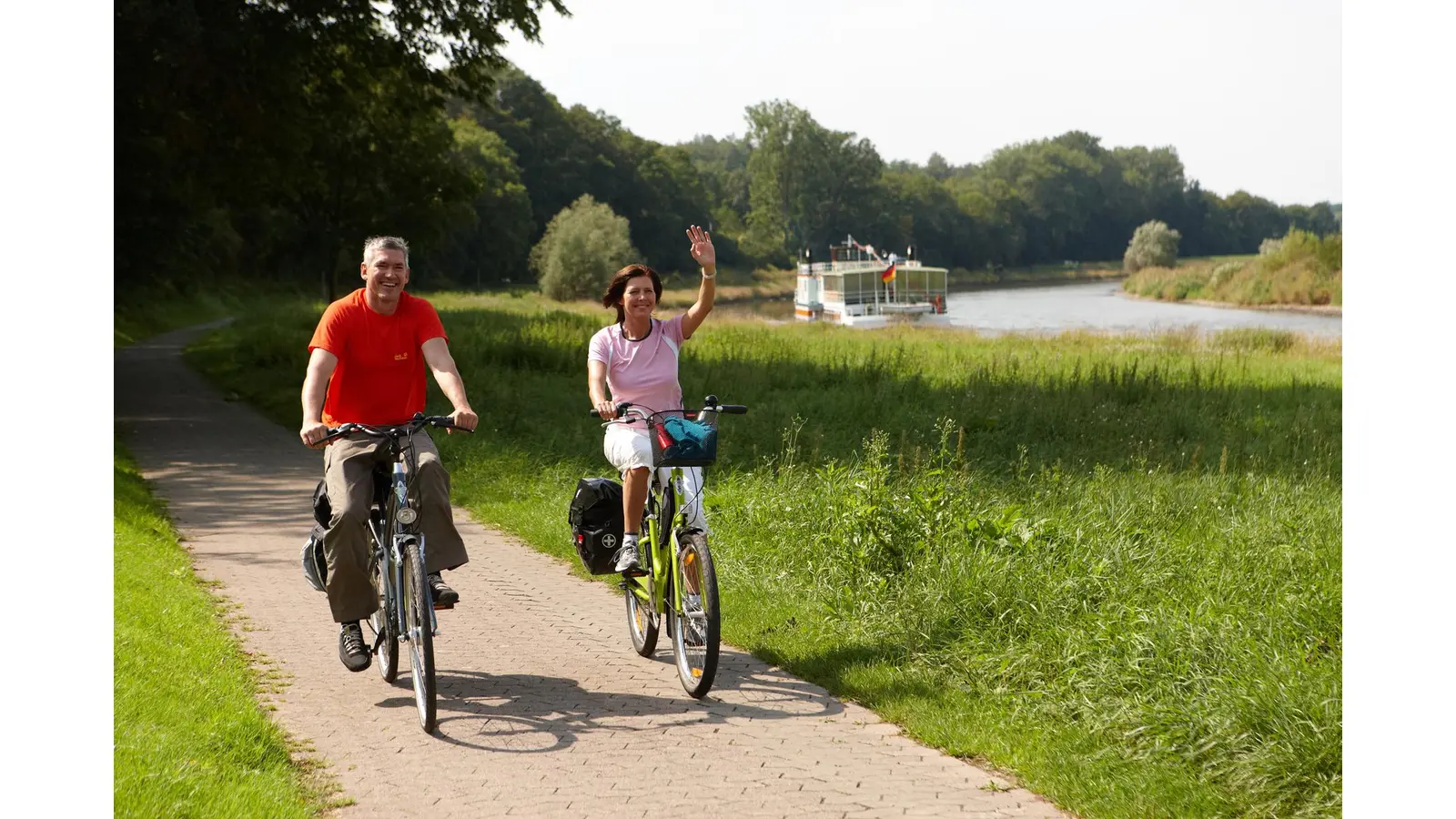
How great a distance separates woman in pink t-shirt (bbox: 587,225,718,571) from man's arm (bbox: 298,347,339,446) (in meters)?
1.21

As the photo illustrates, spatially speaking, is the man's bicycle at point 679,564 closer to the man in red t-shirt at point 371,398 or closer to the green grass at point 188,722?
the man in red t-shirt at point 371,398

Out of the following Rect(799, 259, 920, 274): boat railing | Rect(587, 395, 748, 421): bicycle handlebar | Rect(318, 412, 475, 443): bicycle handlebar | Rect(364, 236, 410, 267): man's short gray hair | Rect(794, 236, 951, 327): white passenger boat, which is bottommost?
Rect(318, 412, 475, 443): bicycle handlebar

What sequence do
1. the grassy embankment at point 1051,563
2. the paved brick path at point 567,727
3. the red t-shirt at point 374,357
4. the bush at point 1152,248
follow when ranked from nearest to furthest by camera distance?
the paved brick path at point 567,727 → the grassy embankment at point 1051,563 → the red t-shirt at point 374,357 → the bush at point 1152,248

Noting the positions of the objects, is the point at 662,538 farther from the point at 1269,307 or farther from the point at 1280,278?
the point at 1280,278

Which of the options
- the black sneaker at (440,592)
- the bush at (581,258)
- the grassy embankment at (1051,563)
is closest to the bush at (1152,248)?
the bush at (581,258)

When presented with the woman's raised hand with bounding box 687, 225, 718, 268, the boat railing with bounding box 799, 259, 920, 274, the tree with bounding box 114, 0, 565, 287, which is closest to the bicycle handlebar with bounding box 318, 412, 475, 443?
the woman's raised hand with bounding box 687, 225, 718, 268

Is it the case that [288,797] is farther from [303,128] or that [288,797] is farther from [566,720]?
[303,128]

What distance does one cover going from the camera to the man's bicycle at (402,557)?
5.30 metres

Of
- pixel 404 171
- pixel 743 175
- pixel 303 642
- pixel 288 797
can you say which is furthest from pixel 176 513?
pixel 743 175

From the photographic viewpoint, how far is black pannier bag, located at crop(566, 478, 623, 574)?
6512 mm

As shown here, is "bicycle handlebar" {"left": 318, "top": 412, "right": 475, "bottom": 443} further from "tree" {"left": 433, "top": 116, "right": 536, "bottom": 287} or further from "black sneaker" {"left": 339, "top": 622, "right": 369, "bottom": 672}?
"tree" {"left": 433, "top": 116, "right": 536, "bottom": 287}

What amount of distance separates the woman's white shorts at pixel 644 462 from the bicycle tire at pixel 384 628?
3.83 ft

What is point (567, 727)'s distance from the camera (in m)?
5.41
